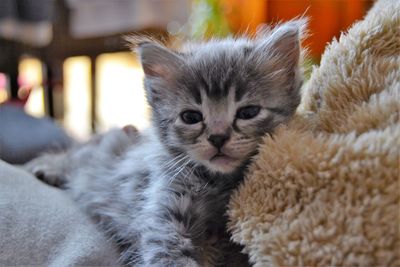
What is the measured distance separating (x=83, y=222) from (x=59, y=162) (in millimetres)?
437

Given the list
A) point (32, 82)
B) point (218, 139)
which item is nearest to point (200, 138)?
point (218, 139)

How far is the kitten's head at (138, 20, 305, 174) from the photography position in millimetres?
944

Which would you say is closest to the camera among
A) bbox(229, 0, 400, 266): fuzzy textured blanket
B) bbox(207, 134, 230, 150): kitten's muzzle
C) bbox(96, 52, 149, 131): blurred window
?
bbox(229, 0, 400, 266): fuzzy textured blanket

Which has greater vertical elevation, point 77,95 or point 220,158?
point 220,158

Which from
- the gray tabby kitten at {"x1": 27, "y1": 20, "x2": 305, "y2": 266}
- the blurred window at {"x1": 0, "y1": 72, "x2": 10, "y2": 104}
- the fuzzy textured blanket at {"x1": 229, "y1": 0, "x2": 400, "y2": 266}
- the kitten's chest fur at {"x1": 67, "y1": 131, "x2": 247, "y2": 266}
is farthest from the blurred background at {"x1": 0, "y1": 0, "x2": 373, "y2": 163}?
the fuzzy textured blanket at {"x1": 229, "y1": 0, "x2": 400, "y2": 266}

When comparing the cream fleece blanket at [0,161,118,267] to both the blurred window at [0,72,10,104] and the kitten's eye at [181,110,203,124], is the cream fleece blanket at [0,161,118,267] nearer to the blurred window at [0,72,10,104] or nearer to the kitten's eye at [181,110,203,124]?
the kitten's eye at [181,110,203,124]

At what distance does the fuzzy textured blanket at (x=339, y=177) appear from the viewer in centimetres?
67

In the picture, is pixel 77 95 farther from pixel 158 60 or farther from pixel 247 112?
pixel 247 112

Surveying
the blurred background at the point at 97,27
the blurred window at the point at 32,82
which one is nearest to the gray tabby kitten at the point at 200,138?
the blurred window at the point at 32,82

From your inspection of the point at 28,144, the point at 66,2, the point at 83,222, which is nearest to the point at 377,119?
the point at 83,222

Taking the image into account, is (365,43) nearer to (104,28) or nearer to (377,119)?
(377,119)

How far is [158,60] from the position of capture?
3.66 feet

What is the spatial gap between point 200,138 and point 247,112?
0.36 feet

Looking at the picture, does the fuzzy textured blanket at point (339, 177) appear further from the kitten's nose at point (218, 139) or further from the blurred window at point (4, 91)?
the blurred window at point (4, 91)
